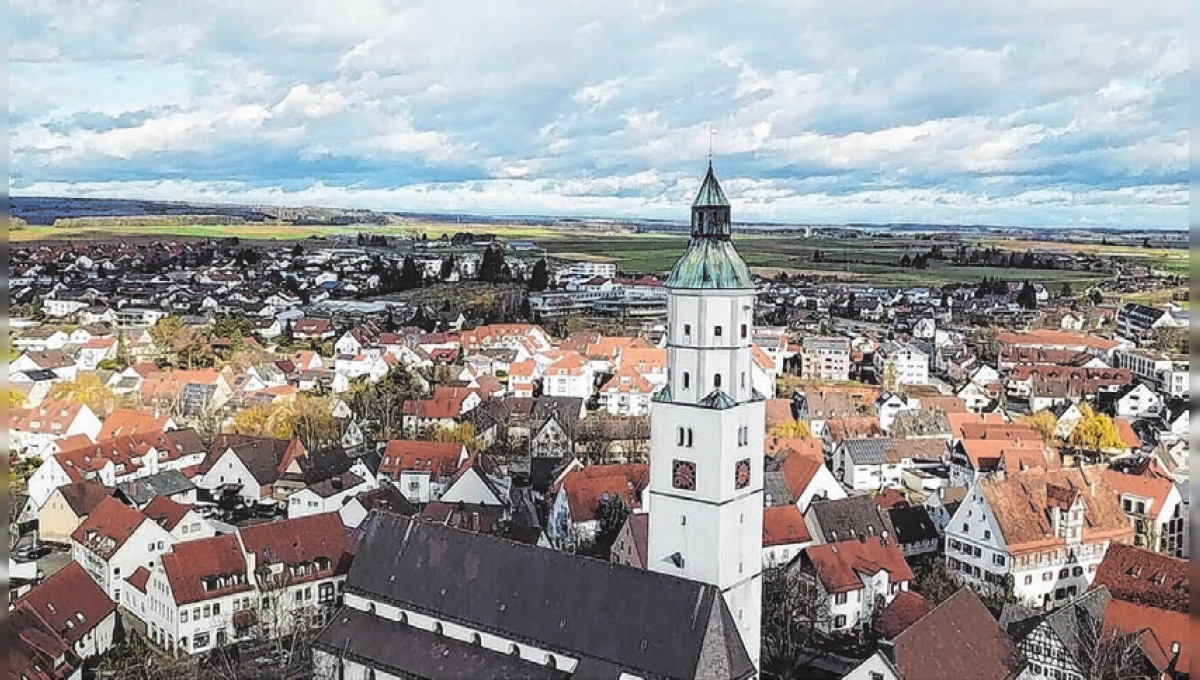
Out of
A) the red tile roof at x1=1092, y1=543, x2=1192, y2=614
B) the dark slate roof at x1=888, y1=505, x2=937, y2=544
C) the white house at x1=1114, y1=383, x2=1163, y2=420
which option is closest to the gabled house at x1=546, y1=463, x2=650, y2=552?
the dark slate roof at x1=888, y1=505, x2=937, y2=544

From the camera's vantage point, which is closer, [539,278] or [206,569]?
[206,569]

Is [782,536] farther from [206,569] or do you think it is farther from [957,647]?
[206,569]

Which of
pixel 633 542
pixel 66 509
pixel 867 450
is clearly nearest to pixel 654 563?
pixel 633 542

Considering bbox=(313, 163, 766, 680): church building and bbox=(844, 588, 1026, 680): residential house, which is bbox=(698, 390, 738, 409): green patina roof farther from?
bbox=(844, 588, 1026, 680): residential house

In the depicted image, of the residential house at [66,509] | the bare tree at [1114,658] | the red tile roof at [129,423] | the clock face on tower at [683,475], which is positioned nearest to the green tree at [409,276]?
the red tile roof at [129,423]

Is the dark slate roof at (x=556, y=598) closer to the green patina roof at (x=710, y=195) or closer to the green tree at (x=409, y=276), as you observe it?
the green patina roof at (x=710, y=195)

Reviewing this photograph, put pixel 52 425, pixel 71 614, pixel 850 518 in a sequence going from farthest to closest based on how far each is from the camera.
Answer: pixel 52 425 → pixel 850 518 → pixel 71 614

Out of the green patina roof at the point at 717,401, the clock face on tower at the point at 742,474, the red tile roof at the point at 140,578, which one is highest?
the green patina roof at the point at 717,401

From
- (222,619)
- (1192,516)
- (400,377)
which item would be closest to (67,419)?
(400,377)
